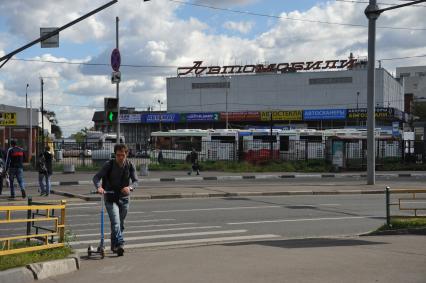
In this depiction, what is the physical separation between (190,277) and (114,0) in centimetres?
1262

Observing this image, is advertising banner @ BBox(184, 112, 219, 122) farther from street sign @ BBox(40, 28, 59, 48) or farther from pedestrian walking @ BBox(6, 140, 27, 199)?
pedestrian walking @ BBox(6, 140, 27, 199)

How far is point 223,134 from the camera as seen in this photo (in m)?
48.2

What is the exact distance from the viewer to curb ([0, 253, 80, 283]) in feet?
23.1

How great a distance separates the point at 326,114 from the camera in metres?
88.1

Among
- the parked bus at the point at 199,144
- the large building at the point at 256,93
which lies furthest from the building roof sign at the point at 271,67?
the parked bus at the point at 199,144

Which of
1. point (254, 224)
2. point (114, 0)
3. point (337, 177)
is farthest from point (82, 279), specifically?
point (337, 177)

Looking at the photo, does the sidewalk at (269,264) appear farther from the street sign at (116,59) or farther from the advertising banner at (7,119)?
the advertising banner at (7,119)

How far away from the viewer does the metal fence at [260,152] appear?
3888 centimetres

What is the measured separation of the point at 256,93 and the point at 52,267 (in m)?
99.4

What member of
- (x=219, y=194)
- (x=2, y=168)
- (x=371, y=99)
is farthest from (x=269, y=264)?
(x=371, y=99)

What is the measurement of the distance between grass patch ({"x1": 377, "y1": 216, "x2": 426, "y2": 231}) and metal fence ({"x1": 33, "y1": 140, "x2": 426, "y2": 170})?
24297 mm

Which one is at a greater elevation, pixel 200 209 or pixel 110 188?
pixel 110 188

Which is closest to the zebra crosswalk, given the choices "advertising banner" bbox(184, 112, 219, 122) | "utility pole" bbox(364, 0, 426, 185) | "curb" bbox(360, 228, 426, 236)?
"curb" bbox(360, 228, 426, 236)

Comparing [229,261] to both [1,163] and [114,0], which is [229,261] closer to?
[114,0]
